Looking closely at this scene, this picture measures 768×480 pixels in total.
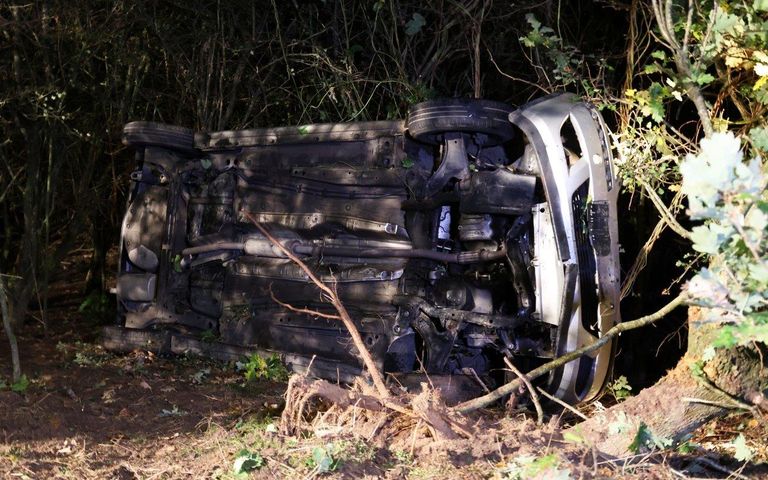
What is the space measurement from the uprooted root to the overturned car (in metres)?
0.57

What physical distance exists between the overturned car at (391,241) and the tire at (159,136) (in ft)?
0.04

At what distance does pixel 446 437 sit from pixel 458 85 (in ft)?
13.4

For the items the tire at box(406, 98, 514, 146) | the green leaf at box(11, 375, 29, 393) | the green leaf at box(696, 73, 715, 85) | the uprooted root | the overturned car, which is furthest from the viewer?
the tire at box(406, 98, 514, 146)

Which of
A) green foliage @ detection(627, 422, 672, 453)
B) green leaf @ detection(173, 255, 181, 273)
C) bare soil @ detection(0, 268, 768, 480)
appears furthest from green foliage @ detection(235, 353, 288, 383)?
green foliage @ detection(627, 422, 672, 453)

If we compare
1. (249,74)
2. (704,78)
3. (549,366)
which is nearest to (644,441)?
(549,366)

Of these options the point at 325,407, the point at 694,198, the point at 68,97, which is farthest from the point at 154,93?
the point at 694,198

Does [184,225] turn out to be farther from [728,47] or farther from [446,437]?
[728,47]

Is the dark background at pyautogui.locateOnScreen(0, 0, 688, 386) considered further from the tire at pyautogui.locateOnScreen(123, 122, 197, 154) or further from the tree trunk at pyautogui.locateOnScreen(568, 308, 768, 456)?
the tree trunk at pyautogui.locateOnScreen(568, 308, 768, 456)

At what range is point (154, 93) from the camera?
25.2 feet

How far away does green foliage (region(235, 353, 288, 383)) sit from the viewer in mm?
5480

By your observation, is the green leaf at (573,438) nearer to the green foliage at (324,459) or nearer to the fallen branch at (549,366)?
the fallen branch at (549,366)

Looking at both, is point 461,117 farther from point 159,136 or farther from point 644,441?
point 159,136

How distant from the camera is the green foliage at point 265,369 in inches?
216

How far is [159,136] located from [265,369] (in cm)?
191
